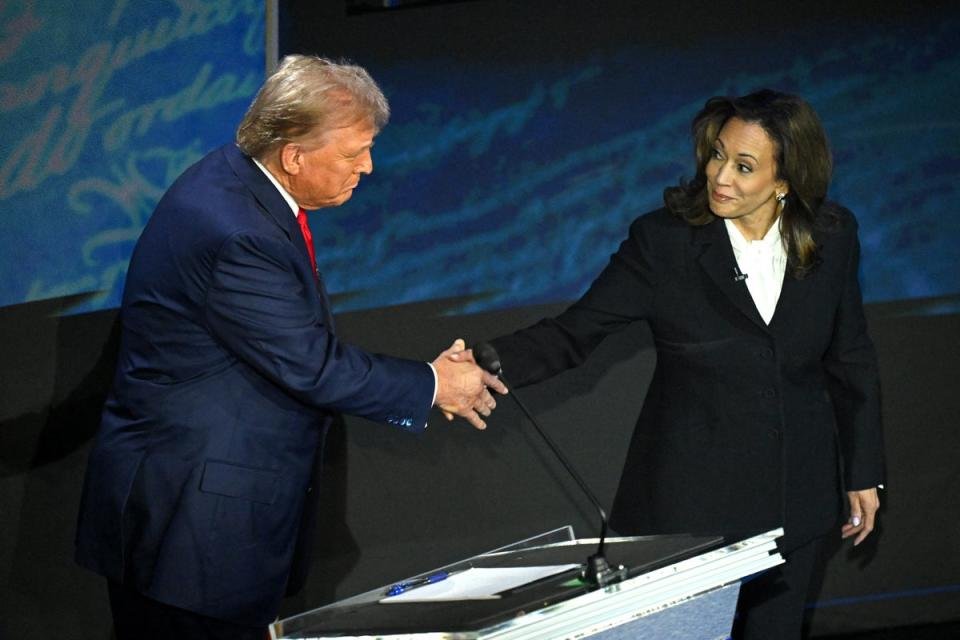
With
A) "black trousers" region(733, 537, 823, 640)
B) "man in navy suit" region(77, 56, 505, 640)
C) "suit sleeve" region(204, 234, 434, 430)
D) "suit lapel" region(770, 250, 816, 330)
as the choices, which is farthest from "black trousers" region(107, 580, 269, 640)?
"suit lapel" region(770, 250, 816, 330)

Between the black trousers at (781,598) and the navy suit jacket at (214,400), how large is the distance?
3.34 ft

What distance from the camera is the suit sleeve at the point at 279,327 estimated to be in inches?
88.9

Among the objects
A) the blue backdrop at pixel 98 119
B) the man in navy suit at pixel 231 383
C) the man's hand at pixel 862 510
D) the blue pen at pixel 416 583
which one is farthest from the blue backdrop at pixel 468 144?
the blue pen at pixel 416 583

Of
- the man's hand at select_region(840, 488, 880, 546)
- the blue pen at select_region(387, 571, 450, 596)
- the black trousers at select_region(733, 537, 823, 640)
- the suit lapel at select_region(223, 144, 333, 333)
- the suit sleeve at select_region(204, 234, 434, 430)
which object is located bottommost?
the black trousers at select_region(733, 537, 823, 640)

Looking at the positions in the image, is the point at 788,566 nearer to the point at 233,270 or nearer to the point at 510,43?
the point at 233,270

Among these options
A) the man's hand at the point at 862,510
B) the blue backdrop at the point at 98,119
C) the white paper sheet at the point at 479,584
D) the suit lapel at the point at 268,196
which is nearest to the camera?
the white paper sheet at the point at 479,584

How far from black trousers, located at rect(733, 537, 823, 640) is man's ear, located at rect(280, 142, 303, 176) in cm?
131

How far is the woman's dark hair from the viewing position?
273 cm

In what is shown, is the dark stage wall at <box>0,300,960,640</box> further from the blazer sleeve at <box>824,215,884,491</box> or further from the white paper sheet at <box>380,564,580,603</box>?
the white paper sheet at <box>380,564,580,603</box>

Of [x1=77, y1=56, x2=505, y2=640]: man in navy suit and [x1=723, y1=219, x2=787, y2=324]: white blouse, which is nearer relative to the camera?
[x1=77, y1=56, x2=505, y2=640]: man in navy suit

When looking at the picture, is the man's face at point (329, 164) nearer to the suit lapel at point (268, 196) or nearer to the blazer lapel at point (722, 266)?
the suit lapel at point (268, 196)

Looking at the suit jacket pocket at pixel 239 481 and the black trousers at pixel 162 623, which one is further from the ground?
the suit jacket pocket at pixel 239 481

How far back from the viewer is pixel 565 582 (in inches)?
70.8

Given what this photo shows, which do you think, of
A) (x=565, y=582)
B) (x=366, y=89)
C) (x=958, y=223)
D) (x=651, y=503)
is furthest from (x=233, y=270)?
(x=958, y=223)
